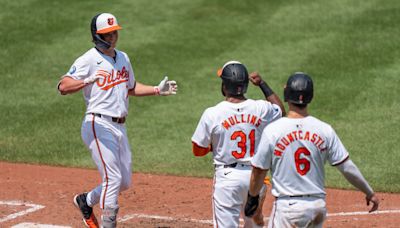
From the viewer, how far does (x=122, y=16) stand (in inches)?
741

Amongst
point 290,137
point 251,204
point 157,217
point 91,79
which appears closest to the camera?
point 290,137

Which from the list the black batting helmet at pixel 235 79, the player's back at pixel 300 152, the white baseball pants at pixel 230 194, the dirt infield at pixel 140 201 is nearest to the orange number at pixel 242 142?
the white baseball pants at pixel 230 194

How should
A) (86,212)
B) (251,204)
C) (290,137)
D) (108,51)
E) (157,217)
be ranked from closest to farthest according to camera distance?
(290,137), (251,204), (108,51), (86,212), (157,217)

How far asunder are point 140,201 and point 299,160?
4767 millimetres

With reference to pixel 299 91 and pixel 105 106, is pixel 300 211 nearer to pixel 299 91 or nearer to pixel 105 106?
pixel 299 91

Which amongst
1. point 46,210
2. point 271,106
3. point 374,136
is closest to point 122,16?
point 374,136

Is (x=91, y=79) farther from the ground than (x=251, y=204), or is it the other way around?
(x=91, y=79)

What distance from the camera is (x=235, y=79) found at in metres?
7.79

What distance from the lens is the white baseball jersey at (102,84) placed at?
30.0 ft

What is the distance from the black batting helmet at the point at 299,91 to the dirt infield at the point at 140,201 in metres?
3.40

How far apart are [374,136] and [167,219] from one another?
4544 mm

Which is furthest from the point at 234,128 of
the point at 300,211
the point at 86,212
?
the point at 86,212

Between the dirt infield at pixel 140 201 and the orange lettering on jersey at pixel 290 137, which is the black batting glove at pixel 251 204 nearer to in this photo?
the orange lettering on jersey at pixel 290 137

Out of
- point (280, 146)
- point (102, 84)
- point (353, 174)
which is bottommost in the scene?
point (353, 174)
